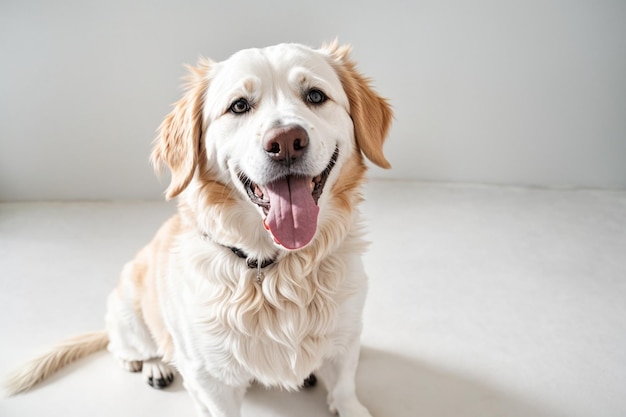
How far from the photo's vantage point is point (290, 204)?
1.13m

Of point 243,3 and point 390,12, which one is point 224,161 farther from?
point 390,12

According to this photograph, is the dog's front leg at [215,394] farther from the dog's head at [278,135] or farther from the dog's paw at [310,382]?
the dog's head at [278,135]

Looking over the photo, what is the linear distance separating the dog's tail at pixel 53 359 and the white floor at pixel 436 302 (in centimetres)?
4

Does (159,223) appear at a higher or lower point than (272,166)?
lower

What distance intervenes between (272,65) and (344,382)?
3.09 ft

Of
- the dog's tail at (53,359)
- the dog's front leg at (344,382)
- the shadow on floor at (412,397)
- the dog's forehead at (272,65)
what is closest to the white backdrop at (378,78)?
the dog's tail at (53,359)

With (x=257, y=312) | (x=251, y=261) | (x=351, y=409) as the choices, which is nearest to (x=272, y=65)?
Answer: (x=251, y=261)

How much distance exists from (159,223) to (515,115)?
2057 millimetres

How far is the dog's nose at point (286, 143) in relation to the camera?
1.04 m

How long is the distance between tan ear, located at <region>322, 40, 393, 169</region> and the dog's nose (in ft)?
0.92

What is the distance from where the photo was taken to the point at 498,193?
8.74 ft

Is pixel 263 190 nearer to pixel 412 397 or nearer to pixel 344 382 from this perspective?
pixel 344 382

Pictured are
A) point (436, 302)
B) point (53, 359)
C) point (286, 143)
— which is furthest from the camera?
point (436, 302)

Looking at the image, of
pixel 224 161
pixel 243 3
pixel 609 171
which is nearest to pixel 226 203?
pixel 224 161
